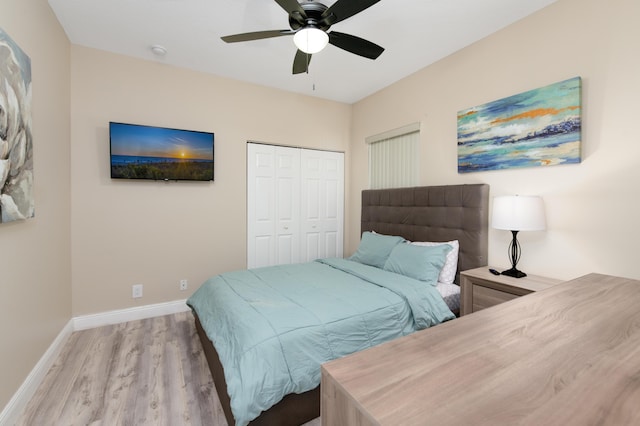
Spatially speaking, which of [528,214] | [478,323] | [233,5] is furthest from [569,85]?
[233,5]

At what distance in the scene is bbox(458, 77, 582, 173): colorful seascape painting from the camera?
6.86 feet

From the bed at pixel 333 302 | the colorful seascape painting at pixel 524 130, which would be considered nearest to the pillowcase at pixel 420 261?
the bed at pixel 333 302

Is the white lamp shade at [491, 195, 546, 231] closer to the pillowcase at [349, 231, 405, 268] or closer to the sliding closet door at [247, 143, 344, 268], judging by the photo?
the pillowcase at [349, 231, 405, 268]

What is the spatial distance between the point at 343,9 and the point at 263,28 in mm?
1027

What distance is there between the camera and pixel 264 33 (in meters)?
2.03

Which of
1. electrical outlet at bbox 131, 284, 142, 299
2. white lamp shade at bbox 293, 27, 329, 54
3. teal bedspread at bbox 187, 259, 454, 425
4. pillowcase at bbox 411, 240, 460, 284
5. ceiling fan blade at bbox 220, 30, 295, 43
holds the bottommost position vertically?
electrical outlet at bbox 131, 284, 142, 299

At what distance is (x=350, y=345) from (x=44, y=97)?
2.91m

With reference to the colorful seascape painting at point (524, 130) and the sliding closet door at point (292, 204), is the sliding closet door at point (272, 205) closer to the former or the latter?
the sliding closet door at point (292, 204)

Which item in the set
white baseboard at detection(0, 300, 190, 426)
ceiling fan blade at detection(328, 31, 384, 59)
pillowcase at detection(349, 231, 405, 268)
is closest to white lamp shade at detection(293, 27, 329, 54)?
ceiling fan blade at detection(328, 31, 384, 59)

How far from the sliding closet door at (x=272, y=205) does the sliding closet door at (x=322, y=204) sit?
13 cm

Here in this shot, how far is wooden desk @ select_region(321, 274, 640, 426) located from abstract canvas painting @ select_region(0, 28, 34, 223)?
2.04 m

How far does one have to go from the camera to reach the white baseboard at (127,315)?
113 inches

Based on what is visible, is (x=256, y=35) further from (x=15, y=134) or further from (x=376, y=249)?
(x=376, y=249)

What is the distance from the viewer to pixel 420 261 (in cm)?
263
